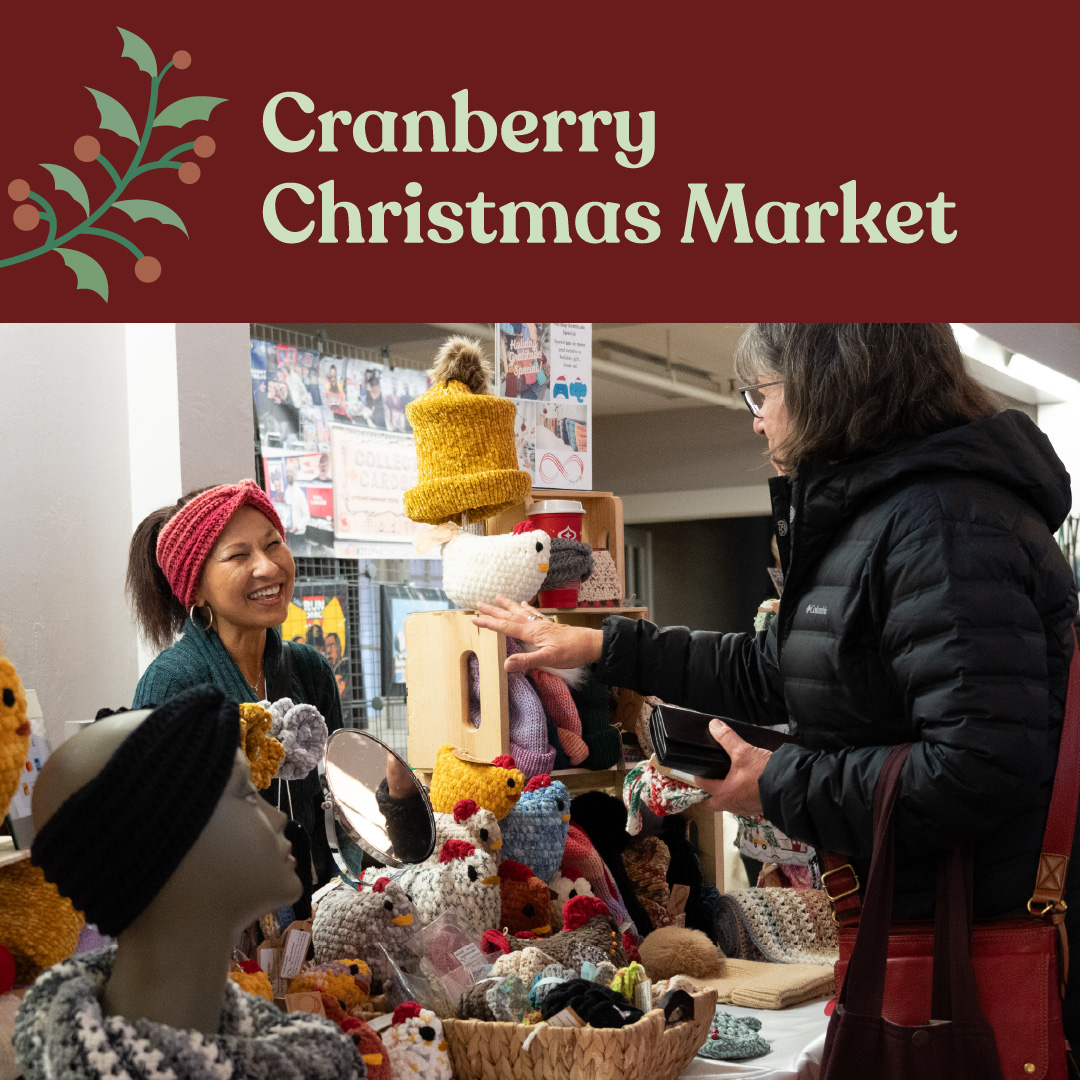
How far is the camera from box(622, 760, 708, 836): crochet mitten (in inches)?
100

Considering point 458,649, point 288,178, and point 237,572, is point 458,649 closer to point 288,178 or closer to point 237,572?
point 237,572

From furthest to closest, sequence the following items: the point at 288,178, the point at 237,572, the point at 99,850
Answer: the point at 288,178 < the point at 237,572 < the point at 99,850

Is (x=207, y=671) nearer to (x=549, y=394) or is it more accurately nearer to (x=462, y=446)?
(x=462, y=446)

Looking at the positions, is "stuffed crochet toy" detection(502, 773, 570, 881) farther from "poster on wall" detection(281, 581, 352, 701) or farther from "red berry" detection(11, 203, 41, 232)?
"red berry" detection(11, 203, 41, 232)

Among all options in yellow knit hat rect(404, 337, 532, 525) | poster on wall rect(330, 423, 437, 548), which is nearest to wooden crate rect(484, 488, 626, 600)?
yellow knit hat rect(404, 337, 532, 525)

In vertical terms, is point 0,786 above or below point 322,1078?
above

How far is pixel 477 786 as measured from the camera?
2.27 metres

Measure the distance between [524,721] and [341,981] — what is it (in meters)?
1.12

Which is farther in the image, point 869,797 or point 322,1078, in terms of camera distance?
point 869,797

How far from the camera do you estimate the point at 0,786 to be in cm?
115

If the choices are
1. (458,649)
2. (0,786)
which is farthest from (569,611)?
(0,786)

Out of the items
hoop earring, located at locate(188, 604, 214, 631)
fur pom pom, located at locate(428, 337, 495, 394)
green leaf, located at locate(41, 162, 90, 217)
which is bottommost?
hoop earring, located at locate(188, 604, 214, 631)

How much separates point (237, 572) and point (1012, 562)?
1310 mm

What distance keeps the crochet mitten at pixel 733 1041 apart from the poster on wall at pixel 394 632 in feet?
7.51
